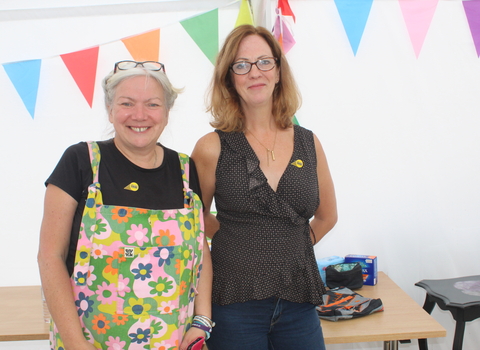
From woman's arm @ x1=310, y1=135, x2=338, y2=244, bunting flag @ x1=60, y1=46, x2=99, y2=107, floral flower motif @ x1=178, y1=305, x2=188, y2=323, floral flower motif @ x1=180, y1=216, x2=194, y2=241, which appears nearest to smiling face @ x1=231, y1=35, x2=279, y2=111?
woman's arm @ x1=310, y1=135, x2=338, y2=244

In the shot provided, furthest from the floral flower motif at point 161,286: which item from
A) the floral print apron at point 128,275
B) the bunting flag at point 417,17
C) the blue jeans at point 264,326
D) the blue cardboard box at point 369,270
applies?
the bunting flag at point 417,17

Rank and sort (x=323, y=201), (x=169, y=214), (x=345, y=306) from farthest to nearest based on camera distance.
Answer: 1. (x=345, y=306)
2. (x=323, y=201)
3. (x=169, y=214)

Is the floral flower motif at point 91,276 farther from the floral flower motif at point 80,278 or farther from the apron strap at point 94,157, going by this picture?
Result: the apron strap at point 94,157

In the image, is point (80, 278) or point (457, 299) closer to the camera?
point (80, 278)

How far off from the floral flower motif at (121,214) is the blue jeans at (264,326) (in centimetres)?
41

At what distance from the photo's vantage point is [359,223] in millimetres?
2402

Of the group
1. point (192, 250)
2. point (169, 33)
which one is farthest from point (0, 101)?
point (192, 250)

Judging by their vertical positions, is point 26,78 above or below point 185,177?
above

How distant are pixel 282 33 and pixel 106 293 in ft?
5.34

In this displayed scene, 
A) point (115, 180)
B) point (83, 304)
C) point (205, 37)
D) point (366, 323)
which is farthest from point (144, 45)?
point (366, 323)

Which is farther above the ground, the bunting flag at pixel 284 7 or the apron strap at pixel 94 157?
the bunting flag at pixel 284 7

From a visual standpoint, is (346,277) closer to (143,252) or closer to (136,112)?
(143,252)

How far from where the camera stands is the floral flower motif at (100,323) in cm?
108

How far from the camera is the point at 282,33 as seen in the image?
2193mm
